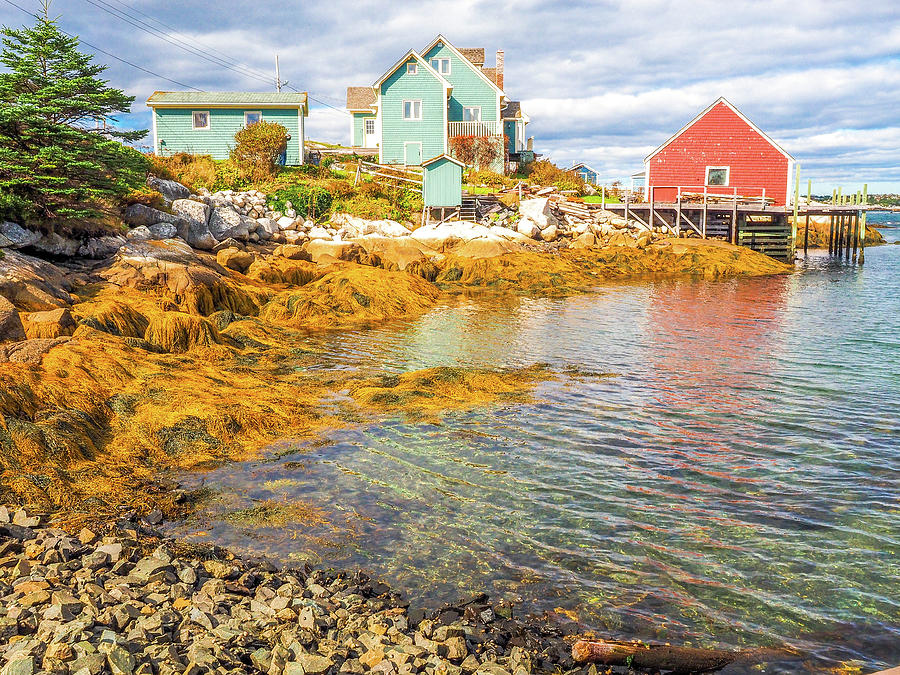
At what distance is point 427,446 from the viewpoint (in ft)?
30.3

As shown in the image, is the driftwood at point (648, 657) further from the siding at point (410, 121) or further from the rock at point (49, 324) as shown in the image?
the siding at point (410, 121)

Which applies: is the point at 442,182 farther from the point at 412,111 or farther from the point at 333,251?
the point at 412,111

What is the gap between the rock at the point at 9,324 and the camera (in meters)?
10.8

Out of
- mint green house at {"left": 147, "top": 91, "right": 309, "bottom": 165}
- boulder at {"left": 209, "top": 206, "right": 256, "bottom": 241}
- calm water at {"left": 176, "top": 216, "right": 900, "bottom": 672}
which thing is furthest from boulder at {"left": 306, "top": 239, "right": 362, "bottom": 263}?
mint green house at {"left": 147, "top": 91, "right": 309, "bottom": 165}

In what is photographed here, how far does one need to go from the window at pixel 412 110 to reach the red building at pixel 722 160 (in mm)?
16466

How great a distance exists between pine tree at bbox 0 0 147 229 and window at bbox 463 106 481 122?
120 feet

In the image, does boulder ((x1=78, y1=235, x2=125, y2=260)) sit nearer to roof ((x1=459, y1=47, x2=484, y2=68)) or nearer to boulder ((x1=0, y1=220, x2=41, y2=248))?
boulder ((x1=0, y1=220, x2=41, y2=248))

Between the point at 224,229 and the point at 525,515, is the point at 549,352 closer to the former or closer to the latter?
the point at 525,515

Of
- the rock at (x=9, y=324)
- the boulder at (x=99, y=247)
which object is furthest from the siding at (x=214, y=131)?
the rock at (x=9, y=324)

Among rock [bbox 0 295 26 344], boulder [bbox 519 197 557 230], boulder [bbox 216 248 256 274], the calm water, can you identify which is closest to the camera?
the calm water

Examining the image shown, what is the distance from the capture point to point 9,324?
11.0m

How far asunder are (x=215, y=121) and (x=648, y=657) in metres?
45.9

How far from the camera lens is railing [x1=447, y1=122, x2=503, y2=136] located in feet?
165

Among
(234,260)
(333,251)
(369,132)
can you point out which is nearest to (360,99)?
(369,132)
